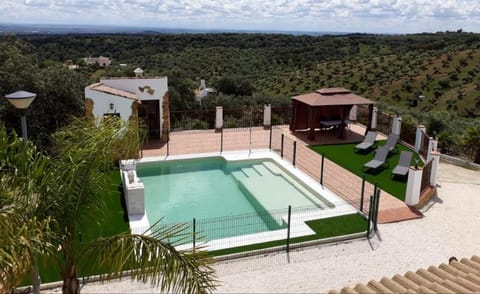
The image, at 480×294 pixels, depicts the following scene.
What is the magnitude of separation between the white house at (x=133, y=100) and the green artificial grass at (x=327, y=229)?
28.3ft

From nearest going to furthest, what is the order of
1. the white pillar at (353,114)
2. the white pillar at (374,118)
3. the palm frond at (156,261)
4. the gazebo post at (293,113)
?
the palm frond at (156,261) < the gazebo post at (293,113) < the white pillar at (374,118) < the white pillar at (353,114)

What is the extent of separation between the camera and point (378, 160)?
17078 mm

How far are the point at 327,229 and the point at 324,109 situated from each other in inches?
448

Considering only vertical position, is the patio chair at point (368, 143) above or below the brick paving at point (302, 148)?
above

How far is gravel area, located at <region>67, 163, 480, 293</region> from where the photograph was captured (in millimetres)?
9328

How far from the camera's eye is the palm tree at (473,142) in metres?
18.3

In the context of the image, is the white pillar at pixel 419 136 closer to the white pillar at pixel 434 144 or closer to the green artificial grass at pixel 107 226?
the white pillar at pixel 434 144

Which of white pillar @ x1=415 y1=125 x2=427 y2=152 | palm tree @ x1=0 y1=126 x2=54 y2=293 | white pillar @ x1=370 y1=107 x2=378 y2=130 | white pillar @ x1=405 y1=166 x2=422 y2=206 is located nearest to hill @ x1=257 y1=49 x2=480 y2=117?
white pillar @ x1=370 y1=107 x2=378 y2=130

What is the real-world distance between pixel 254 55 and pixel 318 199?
69.1m

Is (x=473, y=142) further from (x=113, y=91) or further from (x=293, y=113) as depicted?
(x=113, y=91)

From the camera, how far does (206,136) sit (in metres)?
21.5

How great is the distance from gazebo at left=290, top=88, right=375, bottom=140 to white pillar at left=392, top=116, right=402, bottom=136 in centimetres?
124

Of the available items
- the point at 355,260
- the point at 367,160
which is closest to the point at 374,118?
the point at 367,160

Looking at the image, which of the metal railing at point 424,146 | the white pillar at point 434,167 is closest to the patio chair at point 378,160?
the white pillar at point 434,167
